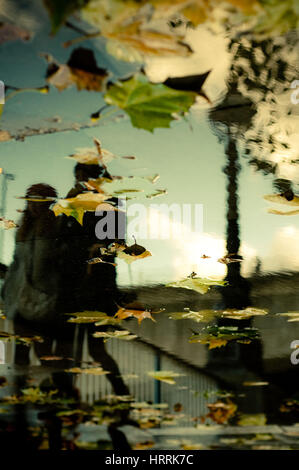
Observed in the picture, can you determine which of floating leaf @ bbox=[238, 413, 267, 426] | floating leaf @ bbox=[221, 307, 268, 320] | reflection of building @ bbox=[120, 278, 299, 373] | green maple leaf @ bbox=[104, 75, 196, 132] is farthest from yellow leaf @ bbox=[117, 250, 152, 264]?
floating leaf @ bbox=[238, 413, 267, 426]

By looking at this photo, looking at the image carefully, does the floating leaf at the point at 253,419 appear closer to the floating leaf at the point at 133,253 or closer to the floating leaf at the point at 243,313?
the floating leaf at the point at 243,313

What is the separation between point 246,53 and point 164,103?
278 mm

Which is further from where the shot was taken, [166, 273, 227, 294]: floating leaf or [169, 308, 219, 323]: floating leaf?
[169, 308, 219, 323]: floating leaf

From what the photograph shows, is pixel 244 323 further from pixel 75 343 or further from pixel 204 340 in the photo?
pixel 75 343

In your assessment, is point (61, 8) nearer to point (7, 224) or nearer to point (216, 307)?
point (7, 224)

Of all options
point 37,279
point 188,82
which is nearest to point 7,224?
point 37,279

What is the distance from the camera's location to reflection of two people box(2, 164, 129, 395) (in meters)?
1.83

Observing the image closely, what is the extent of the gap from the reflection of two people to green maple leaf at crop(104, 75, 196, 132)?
33 centimetres

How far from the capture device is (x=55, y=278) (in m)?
2.04

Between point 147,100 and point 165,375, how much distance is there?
5.79ft

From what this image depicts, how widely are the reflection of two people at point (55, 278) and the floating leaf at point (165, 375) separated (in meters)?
0.33

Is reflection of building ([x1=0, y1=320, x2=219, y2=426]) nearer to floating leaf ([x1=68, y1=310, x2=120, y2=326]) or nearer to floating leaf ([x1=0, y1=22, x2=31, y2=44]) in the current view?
floating leaf ([x1=68, y1=310, x2=120, y2=326])

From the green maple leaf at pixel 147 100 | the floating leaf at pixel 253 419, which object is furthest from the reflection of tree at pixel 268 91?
the floating leaf at pixel 253 419
